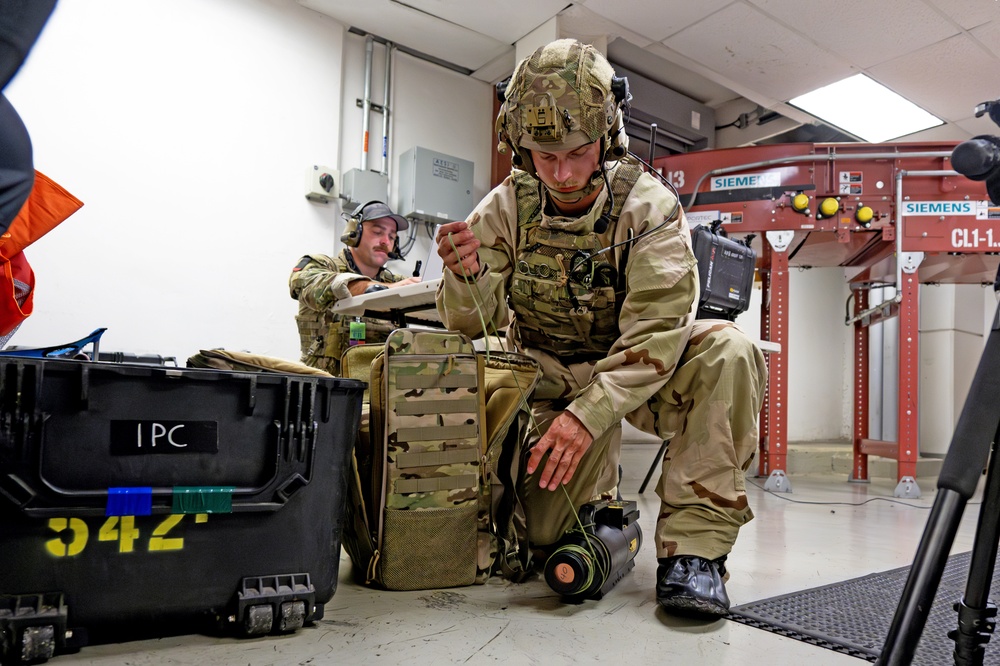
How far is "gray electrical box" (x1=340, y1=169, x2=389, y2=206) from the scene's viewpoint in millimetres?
4086

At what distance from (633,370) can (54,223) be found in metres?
1.25

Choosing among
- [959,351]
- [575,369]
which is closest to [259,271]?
[575,369]

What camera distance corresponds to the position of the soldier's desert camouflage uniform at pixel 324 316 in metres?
2.74

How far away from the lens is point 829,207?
3.90 meters

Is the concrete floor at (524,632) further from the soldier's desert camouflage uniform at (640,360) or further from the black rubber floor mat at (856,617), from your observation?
the soldier's desert camouflage uniform at (640,360)

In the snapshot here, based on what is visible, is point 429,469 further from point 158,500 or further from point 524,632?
point 158,500

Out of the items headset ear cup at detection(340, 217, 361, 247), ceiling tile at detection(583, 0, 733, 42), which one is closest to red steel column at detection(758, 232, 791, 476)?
ceiling tile at detection(583, 0, 733, 42)

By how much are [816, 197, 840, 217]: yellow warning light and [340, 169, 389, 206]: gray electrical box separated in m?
2.61

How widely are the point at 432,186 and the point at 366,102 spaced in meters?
0.66

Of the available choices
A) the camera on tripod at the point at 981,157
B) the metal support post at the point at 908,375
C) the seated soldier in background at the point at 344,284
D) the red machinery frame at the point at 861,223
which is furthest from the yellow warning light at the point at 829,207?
the camera on tripod at the point at 981,157

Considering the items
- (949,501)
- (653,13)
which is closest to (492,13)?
(653,13)

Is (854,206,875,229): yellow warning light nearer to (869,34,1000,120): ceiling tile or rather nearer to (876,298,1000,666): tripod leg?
(869,34,1000,120): ceiling tile

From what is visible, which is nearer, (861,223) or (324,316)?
(324,316)

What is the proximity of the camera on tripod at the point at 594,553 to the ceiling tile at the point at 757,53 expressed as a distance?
3.63 m
